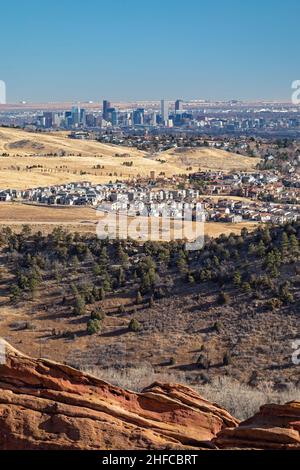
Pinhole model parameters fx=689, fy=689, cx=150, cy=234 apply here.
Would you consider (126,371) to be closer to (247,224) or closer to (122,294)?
(122,294)

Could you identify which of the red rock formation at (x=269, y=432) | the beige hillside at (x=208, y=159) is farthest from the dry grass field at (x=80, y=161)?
the red rock formation at (x=269, y=432)

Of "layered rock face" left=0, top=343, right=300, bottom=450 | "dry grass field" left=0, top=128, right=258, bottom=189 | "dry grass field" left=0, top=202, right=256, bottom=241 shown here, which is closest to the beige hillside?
"dry grass field" left=0, top=128, right=258, bottom=189

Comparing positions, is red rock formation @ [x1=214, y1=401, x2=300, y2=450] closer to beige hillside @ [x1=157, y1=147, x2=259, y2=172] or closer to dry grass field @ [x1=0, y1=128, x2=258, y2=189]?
dry grass field @ [x1=0, y1=128, x2=258, y2=189]

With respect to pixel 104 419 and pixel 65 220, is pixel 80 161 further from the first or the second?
pixel 104 419

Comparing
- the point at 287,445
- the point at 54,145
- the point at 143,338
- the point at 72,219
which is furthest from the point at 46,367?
the point at 54,145

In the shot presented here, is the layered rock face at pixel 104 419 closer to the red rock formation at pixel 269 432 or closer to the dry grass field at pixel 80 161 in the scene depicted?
the red rock formation at pixel 269 432

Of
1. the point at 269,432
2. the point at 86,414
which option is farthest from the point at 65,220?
the point at 269,432
